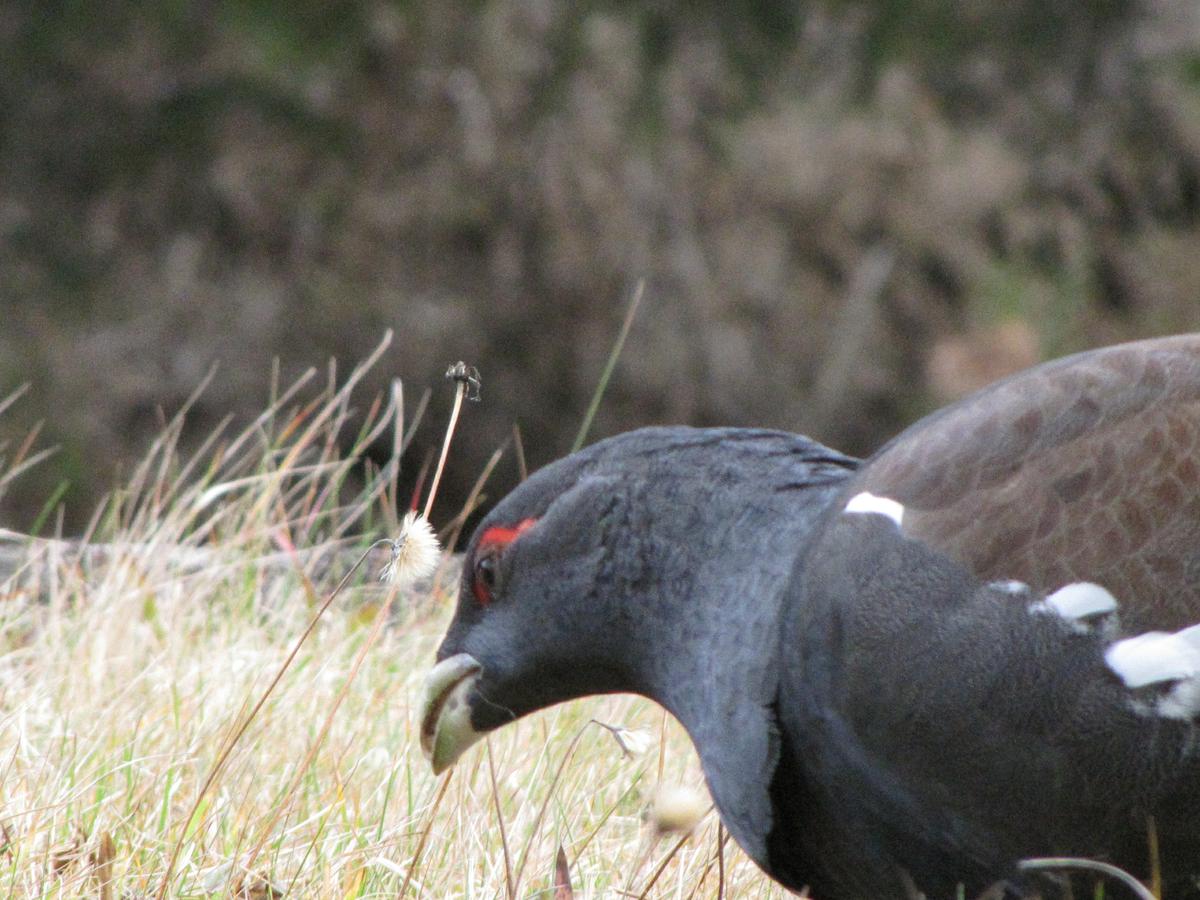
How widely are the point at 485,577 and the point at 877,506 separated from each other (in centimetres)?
77

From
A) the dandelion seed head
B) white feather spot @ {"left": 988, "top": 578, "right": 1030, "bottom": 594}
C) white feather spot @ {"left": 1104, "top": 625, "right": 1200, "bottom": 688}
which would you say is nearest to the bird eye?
the dandelion seed head

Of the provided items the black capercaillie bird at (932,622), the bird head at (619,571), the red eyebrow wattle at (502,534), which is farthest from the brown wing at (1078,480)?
the red eyebrow wattle at (502,534)

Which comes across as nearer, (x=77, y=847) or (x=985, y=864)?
(x=985, y=864)

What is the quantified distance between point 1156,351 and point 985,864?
2.58 feet

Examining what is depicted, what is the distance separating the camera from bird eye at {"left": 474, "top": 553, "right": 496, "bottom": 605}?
9.50ft

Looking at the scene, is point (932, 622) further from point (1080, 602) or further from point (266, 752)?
point (266, 752)

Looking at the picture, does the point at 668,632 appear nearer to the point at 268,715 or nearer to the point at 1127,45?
the point at 268,715

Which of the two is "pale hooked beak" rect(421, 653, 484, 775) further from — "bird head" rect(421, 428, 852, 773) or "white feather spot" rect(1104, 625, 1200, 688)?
"white feather spot" rect(1104, 625, 1200, 688)

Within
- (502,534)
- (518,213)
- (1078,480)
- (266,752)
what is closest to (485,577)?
(502,534)

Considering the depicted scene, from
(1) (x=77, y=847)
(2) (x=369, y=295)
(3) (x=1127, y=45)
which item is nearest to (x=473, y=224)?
(2) (x=369, y=295)

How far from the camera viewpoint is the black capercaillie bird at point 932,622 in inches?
89.6

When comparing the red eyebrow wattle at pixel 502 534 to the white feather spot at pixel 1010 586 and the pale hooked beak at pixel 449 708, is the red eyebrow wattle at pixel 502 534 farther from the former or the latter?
the white feather spot at pixel 1010 586

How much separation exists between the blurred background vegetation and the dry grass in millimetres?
3436

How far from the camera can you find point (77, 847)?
277cm
